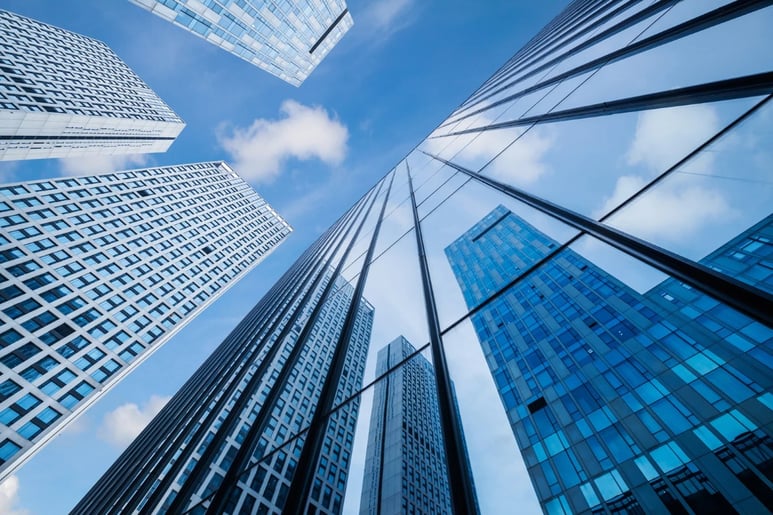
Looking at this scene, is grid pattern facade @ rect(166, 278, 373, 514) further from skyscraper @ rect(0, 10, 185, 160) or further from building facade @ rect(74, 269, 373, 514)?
skyscraper @ rect(0, 10, 185, 160)

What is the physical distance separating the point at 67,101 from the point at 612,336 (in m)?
90.5

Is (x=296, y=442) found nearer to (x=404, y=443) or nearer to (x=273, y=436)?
(x=273, y=436)

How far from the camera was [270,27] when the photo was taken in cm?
5206

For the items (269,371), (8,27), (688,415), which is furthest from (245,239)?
(688,415)

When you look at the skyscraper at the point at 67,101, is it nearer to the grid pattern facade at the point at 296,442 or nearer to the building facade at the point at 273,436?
the building facade at the point at 273,436

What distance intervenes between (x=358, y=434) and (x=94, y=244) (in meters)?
69.5

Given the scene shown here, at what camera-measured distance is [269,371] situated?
305 inches

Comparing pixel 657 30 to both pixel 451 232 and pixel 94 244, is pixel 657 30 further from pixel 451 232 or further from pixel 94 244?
pixel 94 244

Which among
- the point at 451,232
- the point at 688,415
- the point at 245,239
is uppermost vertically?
the point at 245,239

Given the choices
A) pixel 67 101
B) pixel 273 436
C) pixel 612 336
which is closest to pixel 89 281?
pixel 67 101

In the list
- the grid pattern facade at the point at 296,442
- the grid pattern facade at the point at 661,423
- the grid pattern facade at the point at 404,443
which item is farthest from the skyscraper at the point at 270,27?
the grid pattern facade at the point at 661,423

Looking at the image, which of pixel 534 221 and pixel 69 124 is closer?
pixel 534 221

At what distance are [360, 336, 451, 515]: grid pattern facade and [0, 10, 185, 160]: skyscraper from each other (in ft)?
236

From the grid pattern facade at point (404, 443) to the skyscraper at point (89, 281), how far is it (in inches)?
2013
